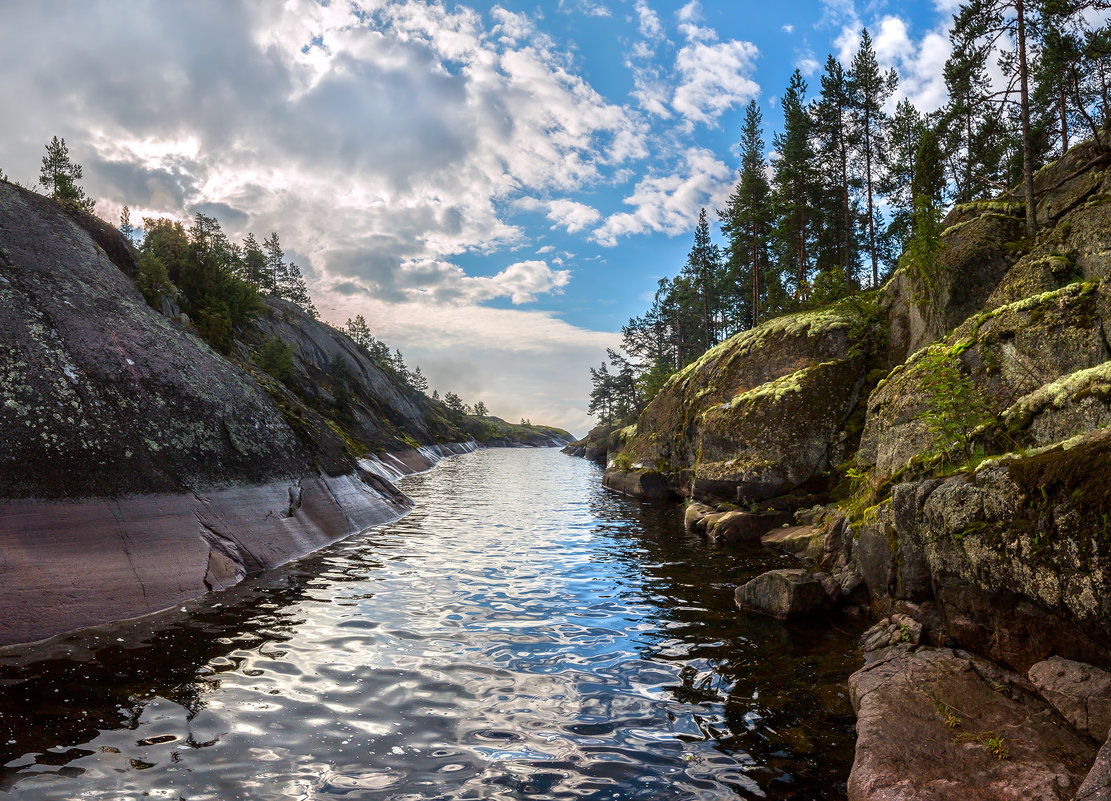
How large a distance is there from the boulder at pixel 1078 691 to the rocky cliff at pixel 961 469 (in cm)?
12

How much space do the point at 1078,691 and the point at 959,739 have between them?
4.38ft

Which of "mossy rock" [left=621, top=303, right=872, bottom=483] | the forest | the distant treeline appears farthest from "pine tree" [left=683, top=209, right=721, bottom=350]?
the distant treeline

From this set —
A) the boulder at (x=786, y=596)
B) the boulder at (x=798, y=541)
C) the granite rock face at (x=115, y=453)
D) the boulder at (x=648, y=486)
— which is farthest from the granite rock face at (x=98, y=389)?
the boulder at (x=648, y=486)

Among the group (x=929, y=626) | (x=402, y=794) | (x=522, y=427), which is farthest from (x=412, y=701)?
(x=522, y=427)

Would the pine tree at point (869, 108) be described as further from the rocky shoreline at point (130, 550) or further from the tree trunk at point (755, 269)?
the rocky shoreline at point (130, 550)

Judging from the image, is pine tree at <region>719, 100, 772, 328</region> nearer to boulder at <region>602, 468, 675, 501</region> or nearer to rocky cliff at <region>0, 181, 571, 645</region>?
boulder at <region>602, 468, 675, 501</region>

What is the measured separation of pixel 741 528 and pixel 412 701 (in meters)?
12.6

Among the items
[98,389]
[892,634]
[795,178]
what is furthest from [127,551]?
[795,178]

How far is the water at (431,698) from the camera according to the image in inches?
186

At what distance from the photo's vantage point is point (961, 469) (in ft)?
26.7

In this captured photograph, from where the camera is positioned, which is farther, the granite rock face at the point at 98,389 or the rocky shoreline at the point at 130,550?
the granite rock face at the point at 98,389

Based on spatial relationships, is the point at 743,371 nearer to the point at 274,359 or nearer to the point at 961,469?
the point at 961,469

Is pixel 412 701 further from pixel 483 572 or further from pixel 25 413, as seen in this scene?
pixel 25 413

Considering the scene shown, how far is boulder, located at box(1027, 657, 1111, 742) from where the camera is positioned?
188 inches
